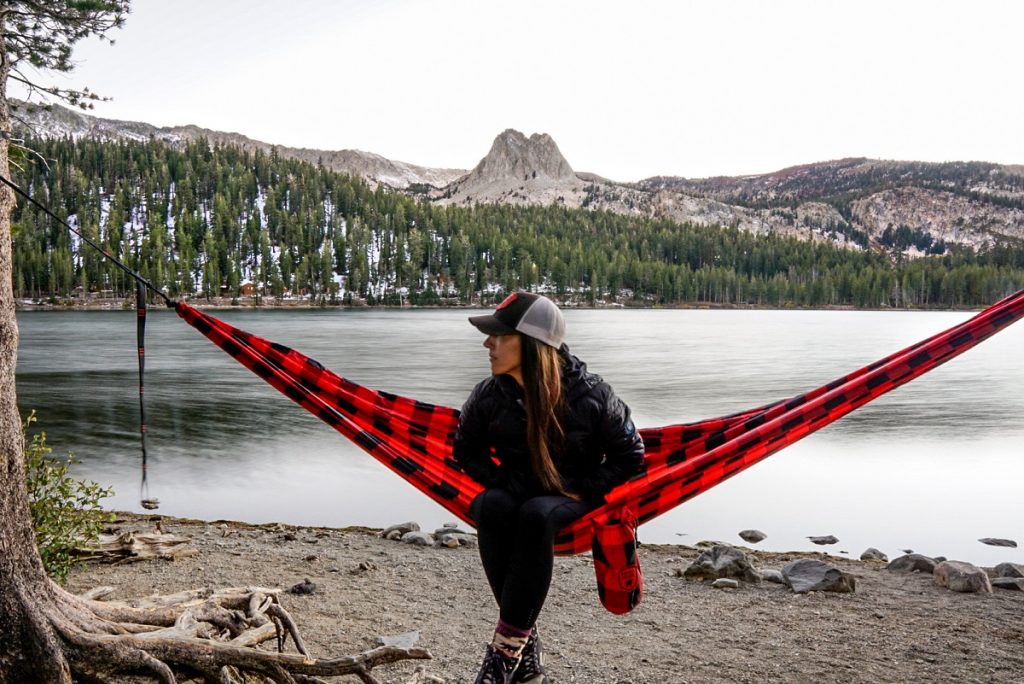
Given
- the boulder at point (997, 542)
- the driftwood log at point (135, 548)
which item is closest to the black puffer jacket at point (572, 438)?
the driftwood log at point (135, 548)

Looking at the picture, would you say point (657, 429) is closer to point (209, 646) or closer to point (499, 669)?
point (499, 669)

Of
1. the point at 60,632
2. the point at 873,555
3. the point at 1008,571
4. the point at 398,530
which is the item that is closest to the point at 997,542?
the point at 873,555

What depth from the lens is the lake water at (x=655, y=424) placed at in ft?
26.6

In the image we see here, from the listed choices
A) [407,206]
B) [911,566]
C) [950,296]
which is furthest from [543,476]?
[407,206]

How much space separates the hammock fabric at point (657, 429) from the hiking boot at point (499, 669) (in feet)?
1.86

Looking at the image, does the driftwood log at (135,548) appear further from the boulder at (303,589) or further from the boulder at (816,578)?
the boulder at (816,578)

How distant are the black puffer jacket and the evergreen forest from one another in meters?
82.1

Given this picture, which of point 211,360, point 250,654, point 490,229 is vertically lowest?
point 211,360

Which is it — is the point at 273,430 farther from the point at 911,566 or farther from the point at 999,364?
the point at 999,364

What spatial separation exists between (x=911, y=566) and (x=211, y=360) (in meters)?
27.9

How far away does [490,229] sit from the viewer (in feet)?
356

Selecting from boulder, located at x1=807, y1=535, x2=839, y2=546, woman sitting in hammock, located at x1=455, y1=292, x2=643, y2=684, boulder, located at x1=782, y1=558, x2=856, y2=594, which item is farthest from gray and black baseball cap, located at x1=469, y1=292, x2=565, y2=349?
boulder, located at x1=807, y1=535, x2=839, y2=546

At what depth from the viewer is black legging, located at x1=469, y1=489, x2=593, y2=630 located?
7.73ft

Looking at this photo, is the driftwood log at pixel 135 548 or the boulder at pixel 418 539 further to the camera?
the boulder at pixel 418 539
